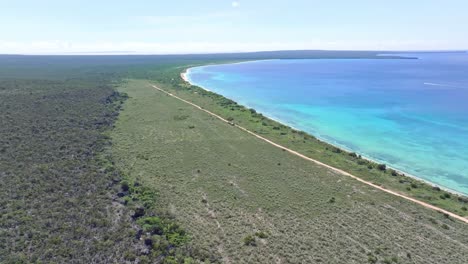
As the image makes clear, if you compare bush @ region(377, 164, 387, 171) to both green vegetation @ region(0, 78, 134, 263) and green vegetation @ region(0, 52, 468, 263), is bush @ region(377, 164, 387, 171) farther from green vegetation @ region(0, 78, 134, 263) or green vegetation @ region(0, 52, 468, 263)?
green vegetation @ region(0, 78, 134, 263)

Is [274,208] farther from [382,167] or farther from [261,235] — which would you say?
[382,167]

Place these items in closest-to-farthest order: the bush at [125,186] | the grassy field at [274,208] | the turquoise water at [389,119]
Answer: the grassy field at [274,208] → the bush at [125,186] → the turquoise water at [389,119]

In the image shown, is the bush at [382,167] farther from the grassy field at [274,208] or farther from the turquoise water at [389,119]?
the turquoise water at [389,119]

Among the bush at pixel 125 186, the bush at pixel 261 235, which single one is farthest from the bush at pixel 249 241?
the bush at pixel 125 186

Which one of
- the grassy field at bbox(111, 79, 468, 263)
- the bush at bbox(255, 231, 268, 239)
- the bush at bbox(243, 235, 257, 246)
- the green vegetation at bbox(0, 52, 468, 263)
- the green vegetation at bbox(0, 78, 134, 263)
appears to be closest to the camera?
the green vegetation at bbox(0, 78, 134, 263)

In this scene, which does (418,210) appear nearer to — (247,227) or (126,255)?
(247,227)

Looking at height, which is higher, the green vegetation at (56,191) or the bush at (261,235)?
the green vegetation at (56,191)

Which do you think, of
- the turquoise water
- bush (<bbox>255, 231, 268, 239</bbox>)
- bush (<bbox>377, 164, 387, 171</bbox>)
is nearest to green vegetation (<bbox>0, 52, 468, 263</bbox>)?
bush (<bbox>255, 231, 268, 239</bbox>)

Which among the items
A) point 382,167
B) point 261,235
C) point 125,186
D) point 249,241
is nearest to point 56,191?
point 125,186

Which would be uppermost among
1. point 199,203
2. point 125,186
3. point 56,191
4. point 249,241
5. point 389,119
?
point 389,119
